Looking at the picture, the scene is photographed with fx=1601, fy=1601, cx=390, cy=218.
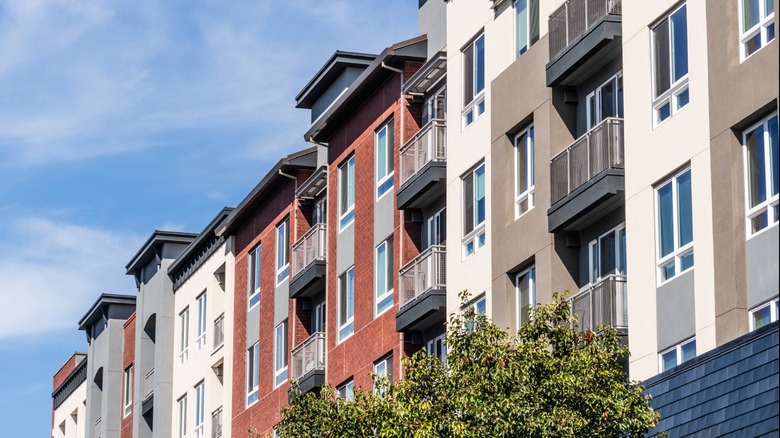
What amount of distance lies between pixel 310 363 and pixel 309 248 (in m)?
3.47

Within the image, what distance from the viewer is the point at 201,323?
5828 centimetres

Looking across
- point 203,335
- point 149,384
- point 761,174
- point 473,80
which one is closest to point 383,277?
point 473,80

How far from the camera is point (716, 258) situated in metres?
26.5

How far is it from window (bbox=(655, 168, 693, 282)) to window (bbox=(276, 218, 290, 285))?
75.0ft

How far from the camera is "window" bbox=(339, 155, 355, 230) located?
45.5 meters

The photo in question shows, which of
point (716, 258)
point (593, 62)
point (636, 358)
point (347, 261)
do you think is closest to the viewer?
point (716, 258)

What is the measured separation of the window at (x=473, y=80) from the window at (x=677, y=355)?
10.8m

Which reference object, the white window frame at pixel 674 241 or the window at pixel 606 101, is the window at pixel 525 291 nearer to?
the window at pixel 606 101

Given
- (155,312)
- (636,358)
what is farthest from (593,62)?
(155,312)

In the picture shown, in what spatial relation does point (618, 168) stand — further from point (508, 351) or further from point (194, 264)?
point (194, 264)

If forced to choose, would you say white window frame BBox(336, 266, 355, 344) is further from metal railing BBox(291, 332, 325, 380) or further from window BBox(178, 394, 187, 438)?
window BBox(178, 394, 187, 438)

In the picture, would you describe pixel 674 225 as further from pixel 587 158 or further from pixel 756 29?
pixel 756 29

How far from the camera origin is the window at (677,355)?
27.2 meters

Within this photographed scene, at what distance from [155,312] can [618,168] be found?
35002 mm
